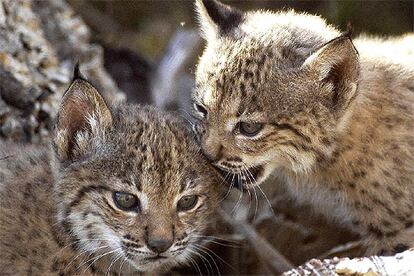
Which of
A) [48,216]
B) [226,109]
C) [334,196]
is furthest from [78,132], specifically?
[334,196]

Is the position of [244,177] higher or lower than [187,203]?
higher

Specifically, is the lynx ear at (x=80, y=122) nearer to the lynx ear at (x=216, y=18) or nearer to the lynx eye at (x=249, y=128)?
the lynx eye at (x=249, y=128)

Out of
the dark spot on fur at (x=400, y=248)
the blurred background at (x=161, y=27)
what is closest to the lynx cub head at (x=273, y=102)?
the dark spot on fur at (x=400, y=248)

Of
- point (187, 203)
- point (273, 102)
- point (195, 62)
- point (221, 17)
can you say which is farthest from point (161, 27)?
point (187, 203)

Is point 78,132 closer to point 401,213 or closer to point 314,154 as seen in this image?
point 314,154

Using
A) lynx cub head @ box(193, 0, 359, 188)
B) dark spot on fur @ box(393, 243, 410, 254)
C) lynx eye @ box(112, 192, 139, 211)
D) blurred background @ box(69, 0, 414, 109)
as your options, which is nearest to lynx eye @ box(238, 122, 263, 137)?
lynx cub head @ box(193, 0, 359, 188)

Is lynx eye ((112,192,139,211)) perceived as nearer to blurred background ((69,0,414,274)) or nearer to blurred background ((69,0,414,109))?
blurred background ((69,0,414,274))

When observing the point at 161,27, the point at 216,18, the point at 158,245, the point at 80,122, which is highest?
the point at 161,27

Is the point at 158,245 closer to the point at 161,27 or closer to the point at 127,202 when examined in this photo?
the point at 127,202
